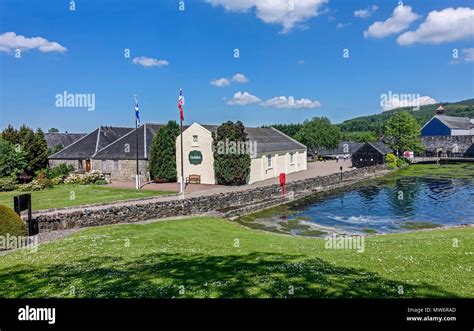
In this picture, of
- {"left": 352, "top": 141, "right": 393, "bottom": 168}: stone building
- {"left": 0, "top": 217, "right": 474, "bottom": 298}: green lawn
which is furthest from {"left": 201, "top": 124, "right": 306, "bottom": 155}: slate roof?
{"left": 0, "top": 217, "right": 474, "bottom": 298}: green lawn

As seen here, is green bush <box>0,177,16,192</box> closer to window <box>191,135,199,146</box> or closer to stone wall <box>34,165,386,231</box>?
stone wall <box>34,165,386,231</box>

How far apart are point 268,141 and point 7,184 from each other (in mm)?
29214

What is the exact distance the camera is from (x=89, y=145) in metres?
46.8

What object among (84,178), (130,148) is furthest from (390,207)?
(84,178)

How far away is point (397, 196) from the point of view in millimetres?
33250

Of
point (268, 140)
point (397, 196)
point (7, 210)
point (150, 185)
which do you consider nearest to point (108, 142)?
point (150, 185)

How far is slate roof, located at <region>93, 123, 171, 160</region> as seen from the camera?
42.0m

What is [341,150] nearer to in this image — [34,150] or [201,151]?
Answer: [201,151]

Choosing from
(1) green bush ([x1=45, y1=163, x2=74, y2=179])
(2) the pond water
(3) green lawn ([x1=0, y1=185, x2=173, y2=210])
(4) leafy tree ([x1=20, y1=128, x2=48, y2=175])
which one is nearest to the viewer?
(2) the pond water

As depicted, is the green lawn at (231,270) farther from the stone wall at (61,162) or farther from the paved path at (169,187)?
the stone wall at (61,162)

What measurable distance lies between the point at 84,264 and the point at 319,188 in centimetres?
3025

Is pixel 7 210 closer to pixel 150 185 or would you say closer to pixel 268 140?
pixel 150 185

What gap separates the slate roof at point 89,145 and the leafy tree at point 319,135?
46.6m
